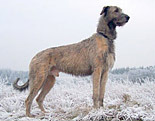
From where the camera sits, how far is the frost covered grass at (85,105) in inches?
219

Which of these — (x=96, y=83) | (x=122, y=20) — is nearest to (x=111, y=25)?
(x=122, y=20)

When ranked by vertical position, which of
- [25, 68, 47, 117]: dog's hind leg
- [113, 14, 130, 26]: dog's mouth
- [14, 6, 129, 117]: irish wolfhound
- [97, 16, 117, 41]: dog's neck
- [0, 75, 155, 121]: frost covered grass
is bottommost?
[0, 75, 155, 121]: frost covered grass

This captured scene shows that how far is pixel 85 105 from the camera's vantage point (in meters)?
8.13

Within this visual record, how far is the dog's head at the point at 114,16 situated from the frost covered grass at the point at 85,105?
199cm

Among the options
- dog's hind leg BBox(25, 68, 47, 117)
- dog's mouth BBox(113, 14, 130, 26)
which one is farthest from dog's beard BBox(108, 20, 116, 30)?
dog's hind leg BBox(25, 68, 47, 117)

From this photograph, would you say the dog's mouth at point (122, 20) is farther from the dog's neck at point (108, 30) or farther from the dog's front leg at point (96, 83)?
the dog's front leg at point (96, 83)

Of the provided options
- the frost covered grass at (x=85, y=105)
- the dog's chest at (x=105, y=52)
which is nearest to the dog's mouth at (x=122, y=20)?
the dog's chest at (x=105, y=52)

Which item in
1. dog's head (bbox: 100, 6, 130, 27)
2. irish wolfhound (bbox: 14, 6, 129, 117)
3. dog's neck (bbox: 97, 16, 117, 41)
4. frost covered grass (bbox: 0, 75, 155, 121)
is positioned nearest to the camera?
frost covered grass (bbox: 0, 75, 155, 121)

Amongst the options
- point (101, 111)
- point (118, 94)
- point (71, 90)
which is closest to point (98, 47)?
point (101, 111)

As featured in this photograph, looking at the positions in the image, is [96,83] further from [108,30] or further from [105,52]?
[108,30]

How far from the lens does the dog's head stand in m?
6.85

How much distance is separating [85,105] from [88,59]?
5.94 ft

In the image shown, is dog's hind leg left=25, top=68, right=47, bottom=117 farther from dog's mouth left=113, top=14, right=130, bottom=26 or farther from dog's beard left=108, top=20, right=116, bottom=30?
dog's mouth left=113, top=14, right=130, bottom=26

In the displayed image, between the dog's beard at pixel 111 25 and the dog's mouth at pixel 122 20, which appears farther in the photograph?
the dog's beard at pixel 111 25
